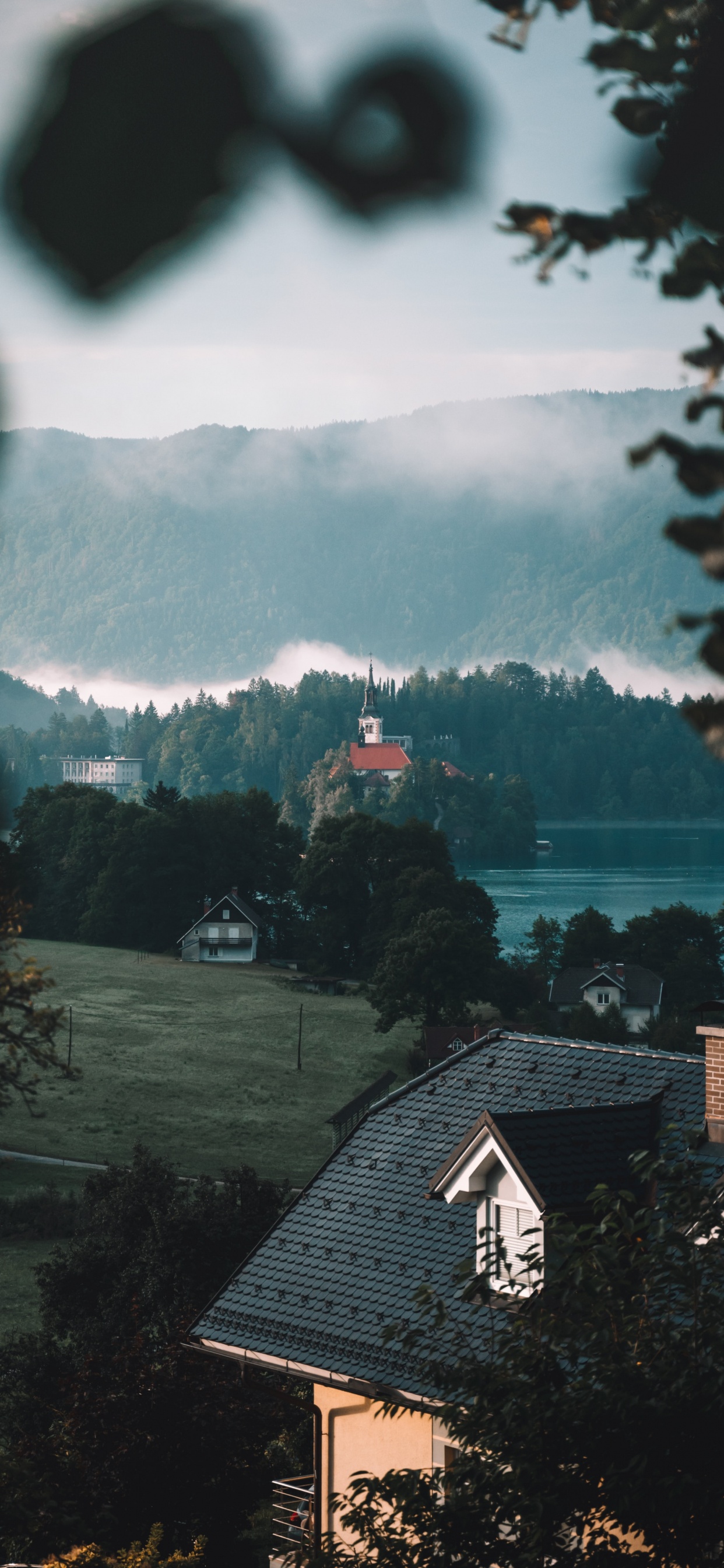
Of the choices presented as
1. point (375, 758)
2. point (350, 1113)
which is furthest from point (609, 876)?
point (350, 1113)

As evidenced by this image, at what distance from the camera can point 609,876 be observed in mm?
145000

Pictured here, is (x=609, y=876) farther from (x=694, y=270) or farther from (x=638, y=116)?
(x=638, y=116)

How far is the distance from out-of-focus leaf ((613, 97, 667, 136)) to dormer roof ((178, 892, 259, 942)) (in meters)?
88.5

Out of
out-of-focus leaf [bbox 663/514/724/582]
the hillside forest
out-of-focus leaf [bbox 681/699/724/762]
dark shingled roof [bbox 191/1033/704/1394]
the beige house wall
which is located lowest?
the beige house wall

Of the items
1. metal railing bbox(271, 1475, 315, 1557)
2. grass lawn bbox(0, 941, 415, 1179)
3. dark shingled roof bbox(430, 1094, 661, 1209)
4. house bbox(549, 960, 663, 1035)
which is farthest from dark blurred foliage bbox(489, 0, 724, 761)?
house bbox(549, 960, 663, 1035)

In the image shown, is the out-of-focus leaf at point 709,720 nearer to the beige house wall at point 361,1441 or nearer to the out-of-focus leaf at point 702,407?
the out-of-focus leaf at point 702,407

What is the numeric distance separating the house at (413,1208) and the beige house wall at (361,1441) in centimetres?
2

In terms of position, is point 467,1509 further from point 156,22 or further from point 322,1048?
point 322,1048

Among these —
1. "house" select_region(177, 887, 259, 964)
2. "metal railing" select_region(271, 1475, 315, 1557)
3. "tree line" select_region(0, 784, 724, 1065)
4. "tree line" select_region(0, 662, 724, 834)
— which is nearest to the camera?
"metal railing" select_region(271, 1475, 315, 1557)

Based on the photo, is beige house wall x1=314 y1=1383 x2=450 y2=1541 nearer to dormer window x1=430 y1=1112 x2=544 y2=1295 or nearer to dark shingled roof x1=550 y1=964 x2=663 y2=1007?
dormer window x1=430 y1=1112 x2=544 y2=1295

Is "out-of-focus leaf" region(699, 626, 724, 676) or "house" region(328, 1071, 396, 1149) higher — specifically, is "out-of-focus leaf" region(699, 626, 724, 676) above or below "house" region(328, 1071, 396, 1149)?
above

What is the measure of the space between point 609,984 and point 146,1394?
62594 millimetres

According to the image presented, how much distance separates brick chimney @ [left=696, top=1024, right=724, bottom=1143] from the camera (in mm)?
13172

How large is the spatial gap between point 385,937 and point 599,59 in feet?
268
